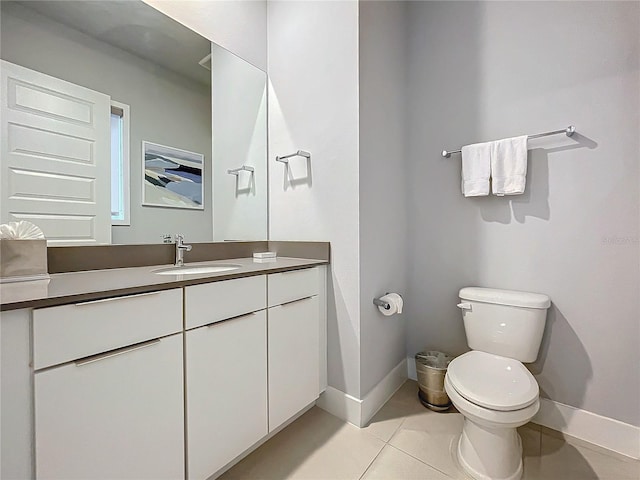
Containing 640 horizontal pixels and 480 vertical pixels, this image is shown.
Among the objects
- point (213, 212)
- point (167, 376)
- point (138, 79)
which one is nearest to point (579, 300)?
point (167, 376)

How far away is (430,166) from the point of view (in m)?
1.88

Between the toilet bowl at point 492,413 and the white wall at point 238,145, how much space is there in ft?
4.62

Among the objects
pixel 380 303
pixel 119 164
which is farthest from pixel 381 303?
pixel 119 164

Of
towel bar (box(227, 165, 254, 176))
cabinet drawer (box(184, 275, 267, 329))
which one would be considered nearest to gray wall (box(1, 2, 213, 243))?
towel bar (box(227, 165, 254, 176))

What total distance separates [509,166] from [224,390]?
1750 mm

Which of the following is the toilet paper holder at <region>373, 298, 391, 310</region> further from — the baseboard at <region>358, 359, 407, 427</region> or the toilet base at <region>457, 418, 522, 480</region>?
the toilet base at <region>457, 418, 522, 480</region>

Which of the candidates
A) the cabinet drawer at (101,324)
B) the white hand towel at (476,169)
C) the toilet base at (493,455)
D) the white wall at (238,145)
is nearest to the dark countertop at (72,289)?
the cabinet drawer at (101,324)

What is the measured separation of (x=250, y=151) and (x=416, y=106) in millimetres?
1174

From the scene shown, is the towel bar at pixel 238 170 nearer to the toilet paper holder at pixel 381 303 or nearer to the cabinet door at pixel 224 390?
the cabinet door at pixel 224 390

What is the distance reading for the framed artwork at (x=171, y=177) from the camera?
4.72ft

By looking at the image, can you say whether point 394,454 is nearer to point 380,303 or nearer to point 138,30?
point 380,303

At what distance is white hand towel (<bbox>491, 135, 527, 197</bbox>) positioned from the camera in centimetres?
148

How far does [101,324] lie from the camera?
2.55ft

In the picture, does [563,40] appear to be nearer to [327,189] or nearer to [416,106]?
[416,106]
